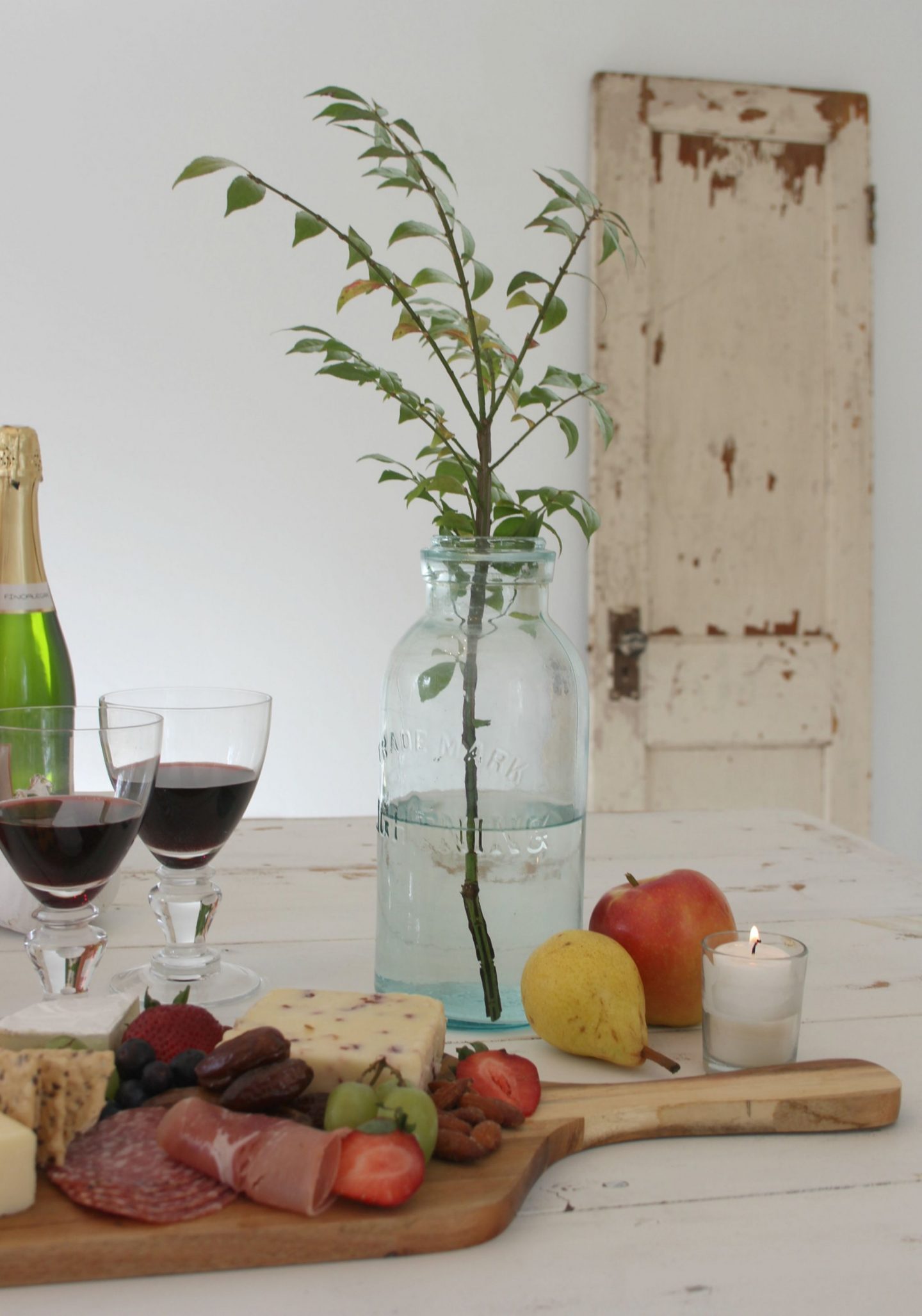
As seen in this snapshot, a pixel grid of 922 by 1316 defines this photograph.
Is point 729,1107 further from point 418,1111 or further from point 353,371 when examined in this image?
point 353,371

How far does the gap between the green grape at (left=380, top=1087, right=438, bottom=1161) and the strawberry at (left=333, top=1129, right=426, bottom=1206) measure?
0.02 metres

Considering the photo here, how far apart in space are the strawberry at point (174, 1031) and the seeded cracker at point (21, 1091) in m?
0.10

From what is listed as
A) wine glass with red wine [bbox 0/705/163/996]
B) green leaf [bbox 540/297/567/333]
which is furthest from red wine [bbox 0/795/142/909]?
green leaf [bbox 540/297/567/333]

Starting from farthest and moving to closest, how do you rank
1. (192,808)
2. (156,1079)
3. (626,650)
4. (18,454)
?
(626,650), (18,454), (192,808), (156,1079)

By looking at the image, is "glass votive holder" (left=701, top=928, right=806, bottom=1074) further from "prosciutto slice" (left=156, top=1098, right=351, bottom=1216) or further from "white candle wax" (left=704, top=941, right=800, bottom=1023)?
"prosciutto slice" (left=156, top=1098, right=351, bottom=1216)

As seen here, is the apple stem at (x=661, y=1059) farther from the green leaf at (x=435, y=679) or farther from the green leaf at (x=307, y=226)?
the green leaf at (x=307, y=226)

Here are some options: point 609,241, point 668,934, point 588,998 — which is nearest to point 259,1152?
point 588,998

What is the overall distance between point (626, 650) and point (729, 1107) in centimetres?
215

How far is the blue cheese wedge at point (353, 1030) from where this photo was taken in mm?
693

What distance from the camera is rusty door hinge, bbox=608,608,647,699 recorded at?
111 inches

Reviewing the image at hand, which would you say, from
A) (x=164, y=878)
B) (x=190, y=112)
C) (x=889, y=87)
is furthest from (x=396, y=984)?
(x=889, y=87)

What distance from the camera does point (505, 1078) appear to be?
2.35ft

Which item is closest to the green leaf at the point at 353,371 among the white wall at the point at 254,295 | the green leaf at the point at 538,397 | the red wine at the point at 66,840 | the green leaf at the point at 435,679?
the green leaf at the point at 538,397

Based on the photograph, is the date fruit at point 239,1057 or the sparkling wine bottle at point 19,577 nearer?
the date fruit at point 239,1057
